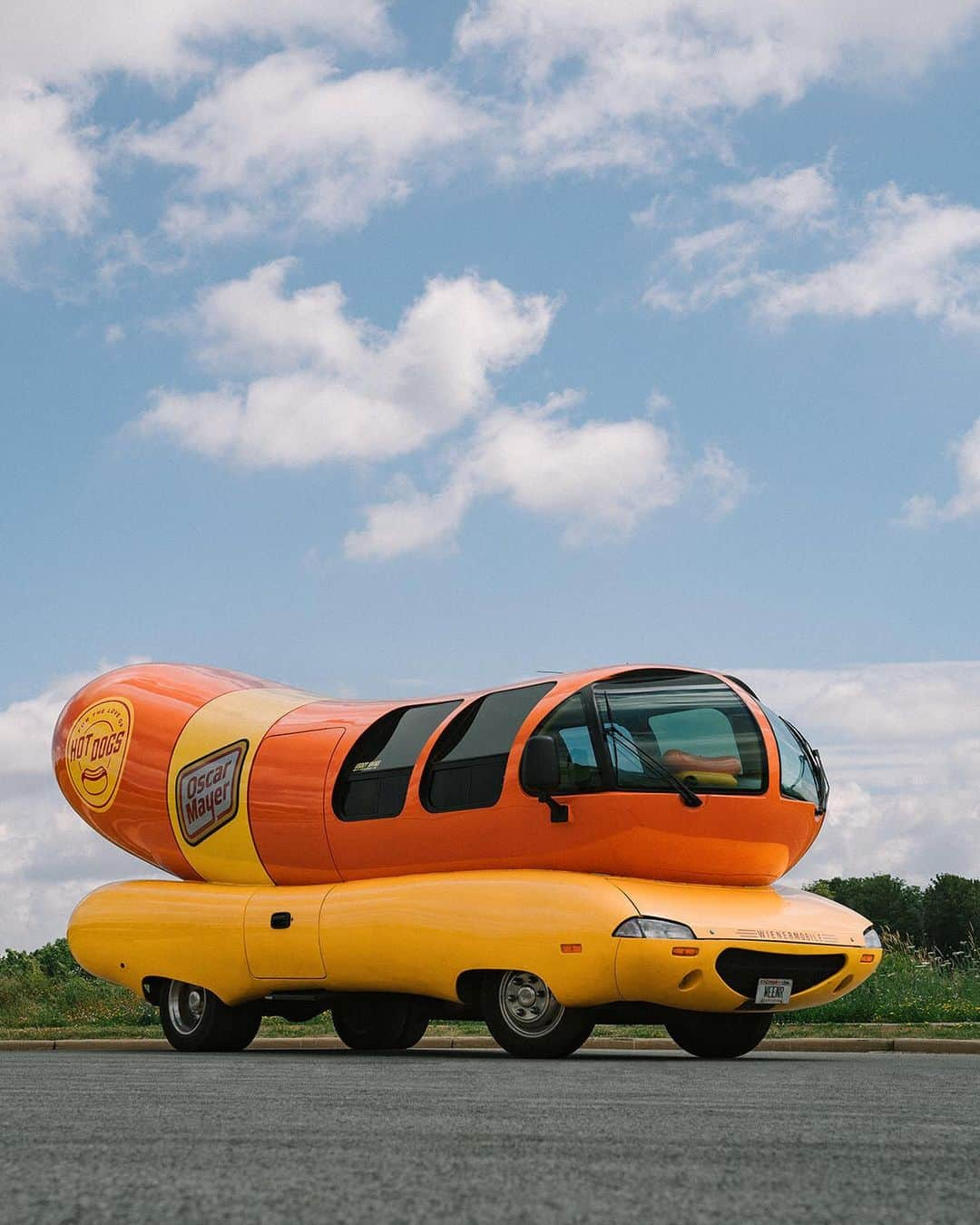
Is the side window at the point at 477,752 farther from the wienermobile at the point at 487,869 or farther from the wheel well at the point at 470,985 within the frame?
the wheel well at the point at 470,985

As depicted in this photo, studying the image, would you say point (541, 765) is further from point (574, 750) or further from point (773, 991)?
point (773, 991)

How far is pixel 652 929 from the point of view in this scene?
10.8 m

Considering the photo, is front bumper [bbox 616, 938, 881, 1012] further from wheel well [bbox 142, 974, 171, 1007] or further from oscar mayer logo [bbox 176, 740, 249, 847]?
wheel well [bbox 142, 974, 171, 1007]

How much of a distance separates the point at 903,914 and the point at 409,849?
49841 millimetres

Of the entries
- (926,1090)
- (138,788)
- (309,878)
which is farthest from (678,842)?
(138,788)

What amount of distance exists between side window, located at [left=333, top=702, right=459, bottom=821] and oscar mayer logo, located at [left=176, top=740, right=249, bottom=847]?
1311mm

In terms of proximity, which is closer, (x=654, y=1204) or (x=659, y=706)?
(x=654, y=1204)

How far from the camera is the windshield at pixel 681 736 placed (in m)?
11.6

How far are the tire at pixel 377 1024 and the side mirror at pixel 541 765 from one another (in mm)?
3658

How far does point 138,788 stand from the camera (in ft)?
49.3

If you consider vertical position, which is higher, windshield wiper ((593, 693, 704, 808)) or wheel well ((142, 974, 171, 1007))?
windshield wiper ((593, 693, 704, 808))

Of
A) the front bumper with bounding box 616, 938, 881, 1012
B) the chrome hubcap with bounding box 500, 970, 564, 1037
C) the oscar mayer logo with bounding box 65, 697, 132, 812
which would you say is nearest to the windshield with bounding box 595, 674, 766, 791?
the front bumper with bounding box 616, 938, 881, 1012

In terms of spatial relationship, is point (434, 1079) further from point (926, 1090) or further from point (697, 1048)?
point (697, 1048)

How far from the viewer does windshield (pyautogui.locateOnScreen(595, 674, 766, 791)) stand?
1162 cm
